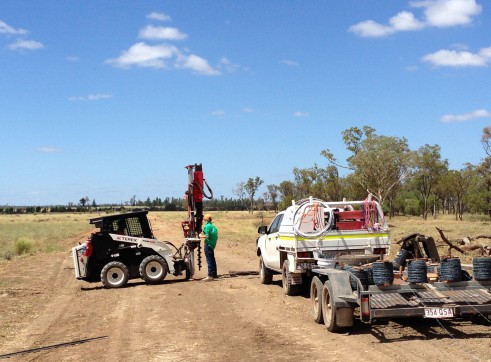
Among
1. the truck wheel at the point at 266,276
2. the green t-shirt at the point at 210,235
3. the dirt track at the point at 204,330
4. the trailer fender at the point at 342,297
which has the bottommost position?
the dirt track at the point at 204,330

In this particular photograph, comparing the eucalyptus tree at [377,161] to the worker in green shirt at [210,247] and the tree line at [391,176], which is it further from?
the worker in green shirt at [210,247]

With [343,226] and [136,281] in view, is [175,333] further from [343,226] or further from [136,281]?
[136,281]

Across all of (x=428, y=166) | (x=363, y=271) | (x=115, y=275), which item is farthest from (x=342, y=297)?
(x=428, y=166)

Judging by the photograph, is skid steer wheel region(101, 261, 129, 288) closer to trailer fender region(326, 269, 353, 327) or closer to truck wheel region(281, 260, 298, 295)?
truck wheel region(281, 260, 298, 295)

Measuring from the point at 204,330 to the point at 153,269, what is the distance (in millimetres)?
6849

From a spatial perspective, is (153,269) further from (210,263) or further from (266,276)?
(266,276)

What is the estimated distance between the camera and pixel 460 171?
7112cm

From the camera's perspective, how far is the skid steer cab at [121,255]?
16.4 metres

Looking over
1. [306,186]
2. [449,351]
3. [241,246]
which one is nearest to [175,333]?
[449,351]

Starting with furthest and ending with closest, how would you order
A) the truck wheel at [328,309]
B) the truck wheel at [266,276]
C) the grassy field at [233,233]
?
the grassy field at [233,233], the truck wheel at [266,276], the truck wheel at [328,309]

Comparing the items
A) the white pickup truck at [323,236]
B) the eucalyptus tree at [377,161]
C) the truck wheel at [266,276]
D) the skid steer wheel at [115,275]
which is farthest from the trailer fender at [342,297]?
the eucalyptus tree at [377,161]

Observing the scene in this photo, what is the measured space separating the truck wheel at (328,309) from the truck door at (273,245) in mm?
4574

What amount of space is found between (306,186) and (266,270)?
5408 cm

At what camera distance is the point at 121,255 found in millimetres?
16703
